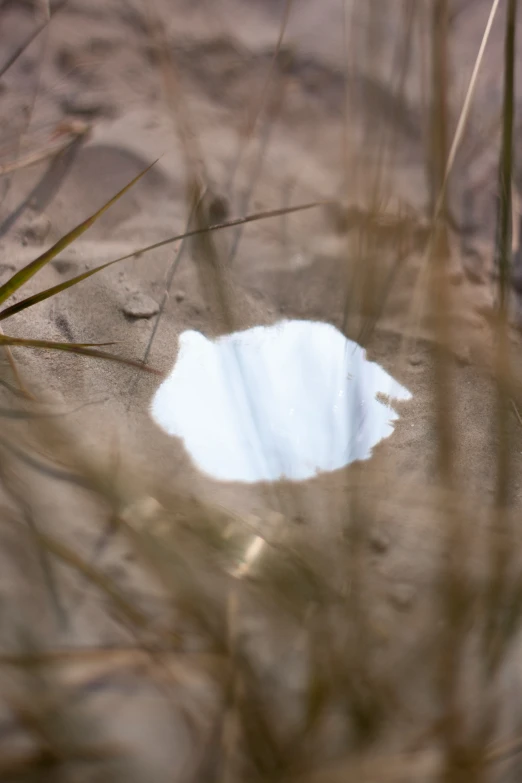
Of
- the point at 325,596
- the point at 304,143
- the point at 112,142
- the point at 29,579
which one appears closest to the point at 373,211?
the point at 325,596

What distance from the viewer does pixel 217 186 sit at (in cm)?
127

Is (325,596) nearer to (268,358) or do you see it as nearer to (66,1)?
(268,358)

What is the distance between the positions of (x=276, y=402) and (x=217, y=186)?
537 mm

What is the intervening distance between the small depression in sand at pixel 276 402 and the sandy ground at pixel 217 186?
3 centimetres

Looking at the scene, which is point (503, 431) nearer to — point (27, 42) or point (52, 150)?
point (52, 150)

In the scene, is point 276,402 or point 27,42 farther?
point 27,42

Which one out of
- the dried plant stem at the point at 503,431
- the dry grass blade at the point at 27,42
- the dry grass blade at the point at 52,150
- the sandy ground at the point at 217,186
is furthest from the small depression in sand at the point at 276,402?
the dry grass blade at the point at 27,42

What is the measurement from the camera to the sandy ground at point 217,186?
1.05 metres

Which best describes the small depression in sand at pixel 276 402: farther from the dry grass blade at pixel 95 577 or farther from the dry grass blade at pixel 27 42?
the dry grass blade at pixel 27 42

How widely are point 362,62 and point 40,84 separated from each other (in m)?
0.71

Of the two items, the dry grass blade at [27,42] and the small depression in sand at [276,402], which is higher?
the dry grass blade at [27,42]

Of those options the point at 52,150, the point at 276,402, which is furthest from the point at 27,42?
the point at 276,402

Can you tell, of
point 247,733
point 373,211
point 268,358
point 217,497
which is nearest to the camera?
point 247,733

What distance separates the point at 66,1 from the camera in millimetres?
1328
